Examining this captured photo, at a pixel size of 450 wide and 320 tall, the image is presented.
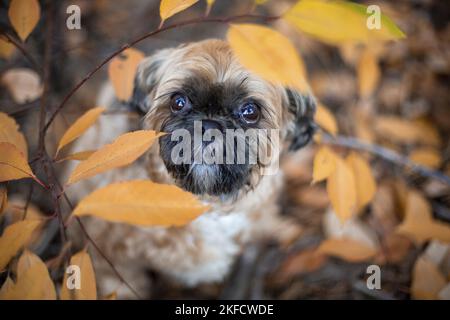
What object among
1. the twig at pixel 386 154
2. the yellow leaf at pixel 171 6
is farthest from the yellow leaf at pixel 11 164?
the twig at pixel 386 154

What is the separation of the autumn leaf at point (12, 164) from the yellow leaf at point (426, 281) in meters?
1.69

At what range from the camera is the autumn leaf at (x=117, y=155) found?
1.14m

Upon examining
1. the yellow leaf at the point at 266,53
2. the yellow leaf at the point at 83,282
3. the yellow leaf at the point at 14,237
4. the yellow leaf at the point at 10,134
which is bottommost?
the yellow leaf at the point at 83,282

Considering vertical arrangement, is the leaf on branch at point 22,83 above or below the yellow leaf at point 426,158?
above

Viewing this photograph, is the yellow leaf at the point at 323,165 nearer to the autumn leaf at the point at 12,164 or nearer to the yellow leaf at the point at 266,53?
the yellow leaf at the point at 266,53

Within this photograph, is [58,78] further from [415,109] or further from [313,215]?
[415,109]

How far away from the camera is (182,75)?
1.55 metres

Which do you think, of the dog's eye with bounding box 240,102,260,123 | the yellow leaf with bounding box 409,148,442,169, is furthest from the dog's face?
the yellow leaf with bounding box 409,148,442,169

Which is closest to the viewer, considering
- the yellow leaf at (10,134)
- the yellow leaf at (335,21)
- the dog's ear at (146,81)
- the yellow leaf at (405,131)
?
the yellow leaf at (335,21)

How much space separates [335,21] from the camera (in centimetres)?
106

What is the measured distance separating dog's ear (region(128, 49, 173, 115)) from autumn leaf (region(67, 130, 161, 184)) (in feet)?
2.00

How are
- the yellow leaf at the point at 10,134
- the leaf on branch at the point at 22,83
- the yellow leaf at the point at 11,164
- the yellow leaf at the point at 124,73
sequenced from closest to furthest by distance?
1. the yellow leaf at the point at 11,164
2. the yellow leaf at the point at 10,134
3. the yellow leaf at the point at 124,73
4. the leaf on branch at the point at 22,83
